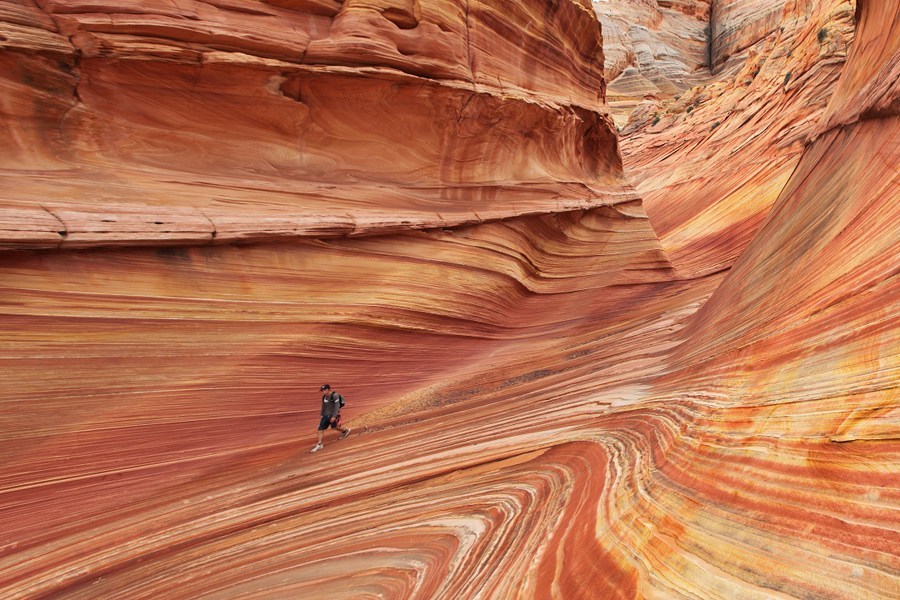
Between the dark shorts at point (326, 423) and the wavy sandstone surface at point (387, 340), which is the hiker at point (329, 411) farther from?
the wavy sandstone surface at point (387, 340)

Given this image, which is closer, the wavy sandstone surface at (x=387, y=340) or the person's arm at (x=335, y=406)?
the wavy sandstone surface at (x=387, y=340)

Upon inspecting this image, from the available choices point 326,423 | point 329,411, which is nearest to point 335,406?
point 329,411

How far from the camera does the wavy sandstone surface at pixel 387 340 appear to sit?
9.96 feet

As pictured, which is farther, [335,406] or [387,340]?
[387,340]

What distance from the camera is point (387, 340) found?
6.96 metres

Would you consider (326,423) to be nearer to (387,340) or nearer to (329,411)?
(329,411)

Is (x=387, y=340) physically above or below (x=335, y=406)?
above

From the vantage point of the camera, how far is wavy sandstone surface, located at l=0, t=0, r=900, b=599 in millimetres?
3035

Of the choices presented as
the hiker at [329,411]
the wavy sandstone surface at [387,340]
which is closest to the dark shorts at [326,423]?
the hiker at [329,411]

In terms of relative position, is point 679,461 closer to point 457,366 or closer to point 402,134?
point 457,366

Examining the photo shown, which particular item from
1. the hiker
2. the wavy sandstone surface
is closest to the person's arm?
the hiker

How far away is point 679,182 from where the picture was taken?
1698cm

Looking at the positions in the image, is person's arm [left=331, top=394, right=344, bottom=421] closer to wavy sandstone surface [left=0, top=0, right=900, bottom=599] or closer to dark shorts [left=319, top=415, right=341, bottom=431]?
dark shorts [left=319, top=415, right=341, bottom=431]

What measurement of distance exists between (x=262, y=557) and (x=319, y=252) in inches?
139
